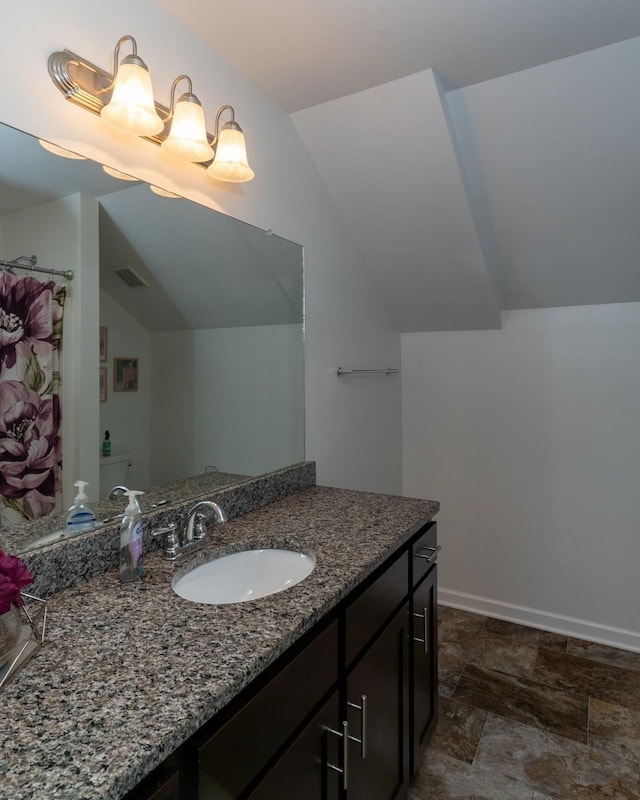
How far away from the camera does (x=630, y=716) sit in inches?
76.4

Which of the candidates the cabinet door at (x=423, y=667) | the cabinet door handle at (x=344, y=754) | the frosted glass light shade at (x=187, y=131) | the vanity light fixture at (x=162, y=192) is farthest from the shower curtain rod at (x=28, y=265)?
the cabinet door at (x=423, y=667)

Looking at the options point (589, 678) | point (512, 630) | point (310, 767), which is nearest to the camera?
point (310, 767)

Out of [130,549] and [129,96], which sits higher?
[129,96]

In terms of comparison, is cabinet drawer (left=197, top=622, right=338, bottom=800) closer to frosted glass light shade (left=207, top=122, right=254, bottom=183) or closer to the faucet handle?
the faucet handle

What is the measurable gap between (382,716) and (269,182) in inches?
69.7

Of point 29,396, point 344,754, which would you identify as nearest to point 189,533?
point 29,396

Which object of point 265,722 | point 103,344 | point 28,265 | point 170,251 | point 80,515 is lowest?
point 265,722

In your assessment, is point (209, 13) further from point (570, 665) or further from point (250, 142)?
point (570, 665)

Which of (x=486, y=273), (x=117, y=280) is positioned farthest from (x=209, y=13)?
(x=486, y=273)

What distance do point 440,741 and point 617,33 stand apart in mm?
2501

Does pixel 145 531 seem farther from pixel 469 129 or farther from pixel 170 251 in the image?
pixel 469 129

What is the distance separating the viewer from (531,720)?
193 centimetres

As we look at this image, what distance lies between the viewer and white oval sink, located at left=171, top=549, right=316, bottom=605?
1.20 m

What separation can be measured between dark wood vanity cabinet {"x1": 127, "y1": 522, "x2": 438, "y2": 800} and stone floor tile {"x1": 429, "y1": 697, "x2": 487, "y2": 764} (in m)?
0.21
